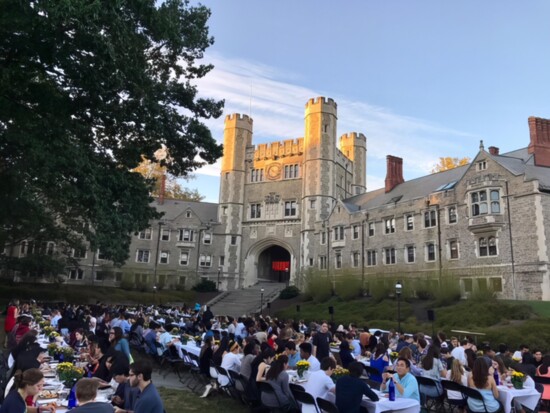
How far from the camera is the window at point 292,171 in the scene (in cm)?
5531

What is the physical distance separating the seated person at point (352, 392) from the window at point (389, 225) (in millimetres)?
35171

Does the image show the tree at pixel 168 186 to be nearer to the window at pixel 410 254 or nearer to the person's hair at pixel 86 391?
the window at pixel 410 254

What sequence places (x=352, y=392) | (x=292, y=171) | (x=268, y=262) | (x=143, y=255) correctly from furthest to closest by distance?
(x=268, y=262) → (x=292, y=171) → (x=143, y=255) → (x=352, y=392)

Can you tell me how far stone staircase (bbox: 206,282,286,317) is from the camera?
43.6 meters

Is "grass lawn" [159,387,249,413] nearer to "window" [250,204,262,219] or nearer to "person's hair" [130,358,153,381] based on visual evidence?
"person's hair" [130,358,153,381]

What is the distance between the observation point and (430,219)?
37.3 metres

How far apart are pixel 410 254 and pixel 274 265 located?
22.8 meters

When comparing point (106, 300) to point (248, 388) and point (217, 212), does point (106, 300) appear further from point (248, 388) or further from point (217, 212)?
point (248, 388)

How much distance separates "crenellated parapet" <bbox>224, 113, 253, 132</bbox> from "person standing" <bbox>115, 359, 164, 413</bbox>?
54.3 metres

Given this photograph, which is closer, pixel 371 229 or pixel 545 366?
pixel 545 366

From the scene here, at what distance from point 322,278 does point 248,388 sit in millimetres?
32863

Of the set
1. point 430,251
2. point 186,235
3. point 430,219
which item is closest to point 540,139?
point 430,219

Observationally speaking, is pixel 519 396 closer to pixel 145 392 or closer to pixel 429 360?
pixel 429 360

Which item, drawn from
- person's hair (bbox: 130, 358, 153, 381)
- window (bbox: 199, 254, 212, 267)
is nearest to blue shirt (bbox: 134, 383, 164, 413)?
person's hair (bbox: 130, 358, 153, 381)
